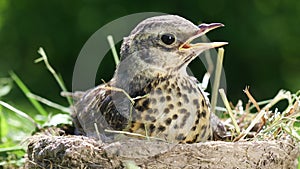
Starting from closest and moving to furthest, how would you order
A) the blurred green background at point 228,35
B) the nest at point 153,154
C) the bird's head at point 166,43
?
the nest at point 153,154 < the bird's head at point 166,43 < the blurred green background at point 228,35

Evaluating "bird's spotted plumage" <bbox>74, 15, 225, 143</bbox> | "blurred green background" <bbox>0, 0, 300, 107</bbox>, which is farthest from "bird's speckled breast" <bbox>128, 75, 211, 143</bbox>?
"blurred green background" <bbox>0, 0, 300, 107</bbox>

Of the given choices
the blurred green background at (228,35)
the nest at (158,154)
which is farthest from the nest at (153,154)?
the blurred green background at (228,35)

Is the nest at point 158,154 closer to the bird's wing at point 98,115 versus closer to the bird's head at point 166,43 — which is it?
the bird's wing at point 98,115

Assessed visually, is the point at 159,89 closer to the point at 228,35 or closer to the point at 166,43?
the point at 166,43

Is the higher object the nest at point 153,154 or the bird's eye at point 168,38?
the bird's eye at point 168,38

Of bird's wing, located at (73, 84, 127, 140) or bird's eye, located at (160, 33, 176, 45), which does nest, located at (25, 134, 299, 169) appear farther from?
bird's eye, located at (160, 33, 176, 45)

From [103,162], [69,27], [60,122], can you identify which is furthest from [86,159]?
[69,27]

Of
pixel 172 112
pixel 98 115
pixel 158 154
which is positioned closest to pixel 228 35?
pixel 98 115

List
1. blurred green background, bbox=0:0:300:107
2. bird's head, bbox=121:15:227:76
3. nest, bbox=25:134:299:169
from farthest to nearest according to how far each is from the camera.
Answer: blurred green background, bbox=0:0:300:107 < bird's head, bbox=121:15:227:76 < nest, bbox=25:134:299:169
